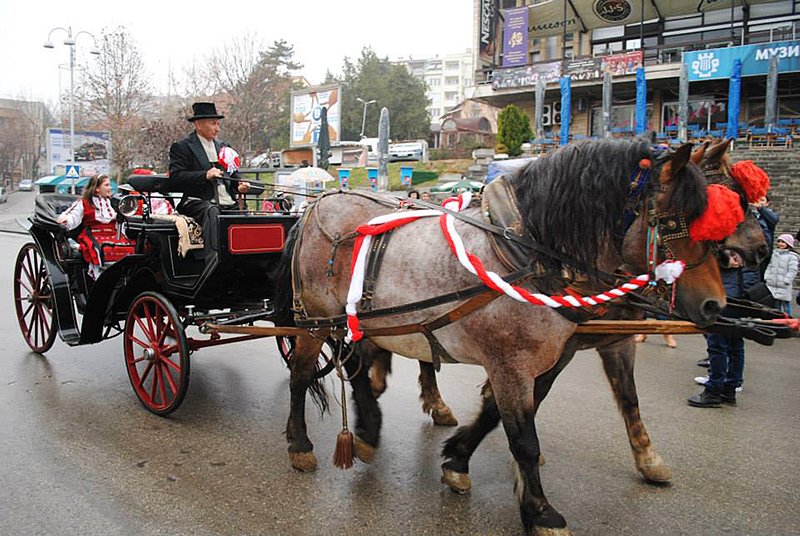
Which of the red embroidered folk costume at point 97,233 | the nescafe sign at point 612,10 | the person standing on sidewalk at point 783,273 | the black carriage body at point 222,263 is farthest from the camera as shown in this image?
the nescafe sign at point 612,10

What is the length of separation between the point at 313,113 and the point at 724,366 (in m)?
26.8

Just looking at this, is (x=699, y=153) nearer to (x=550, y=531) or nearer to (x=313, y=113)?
Answer: (x=550, y=531)

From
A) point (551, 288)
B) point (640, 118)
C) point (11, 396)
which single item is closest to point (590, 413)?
point (551, 288)

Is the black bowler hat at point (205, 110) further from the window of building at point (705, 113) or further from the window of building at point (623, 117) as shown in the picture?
the window of building at point (623, 117)

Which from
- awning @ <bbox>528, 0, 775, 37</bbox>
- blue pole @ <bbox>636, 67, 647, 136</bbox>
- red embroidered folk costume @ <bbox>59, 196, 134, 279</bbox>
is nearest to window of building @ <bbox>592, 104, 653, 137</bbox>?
blue pole @ <bbox>636, 67, 647, 136</bbox>

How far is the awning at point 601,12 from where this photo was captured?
101 feet

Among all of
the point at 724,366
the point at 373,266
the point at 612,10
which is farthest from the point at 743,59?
the point at 373,266

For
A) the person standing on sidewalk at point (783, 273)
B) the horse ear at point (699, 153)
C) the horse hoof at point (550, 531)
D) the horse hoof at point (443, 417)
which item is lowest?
the horse hoof at point (443, 417)

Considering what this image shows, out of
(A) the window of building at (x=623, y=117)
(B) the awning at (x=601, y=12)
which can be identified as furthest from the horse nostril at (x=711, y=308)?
(B) the awning at (x=601, y=12)

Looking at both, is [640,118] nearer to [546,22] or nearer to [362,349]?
[546,22]

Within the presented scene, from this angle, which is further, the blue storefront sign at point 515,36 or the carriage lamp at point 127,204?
the blue storefront sign at point 515,36

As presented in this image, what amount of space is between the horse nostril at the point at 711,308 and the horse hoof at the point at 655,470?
129 cm

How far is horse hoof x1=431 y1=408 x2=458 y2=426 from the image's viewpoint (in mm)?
4672

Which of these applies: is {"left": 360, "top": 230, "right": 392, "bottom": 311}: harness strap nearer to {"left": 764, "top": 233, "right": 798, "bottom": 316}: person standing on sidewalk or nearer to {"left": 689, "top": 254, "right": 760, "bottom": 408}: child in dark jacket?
{"left": 689, "top": 254, "right": 760, "bottom": 408}: child in dark jacket
